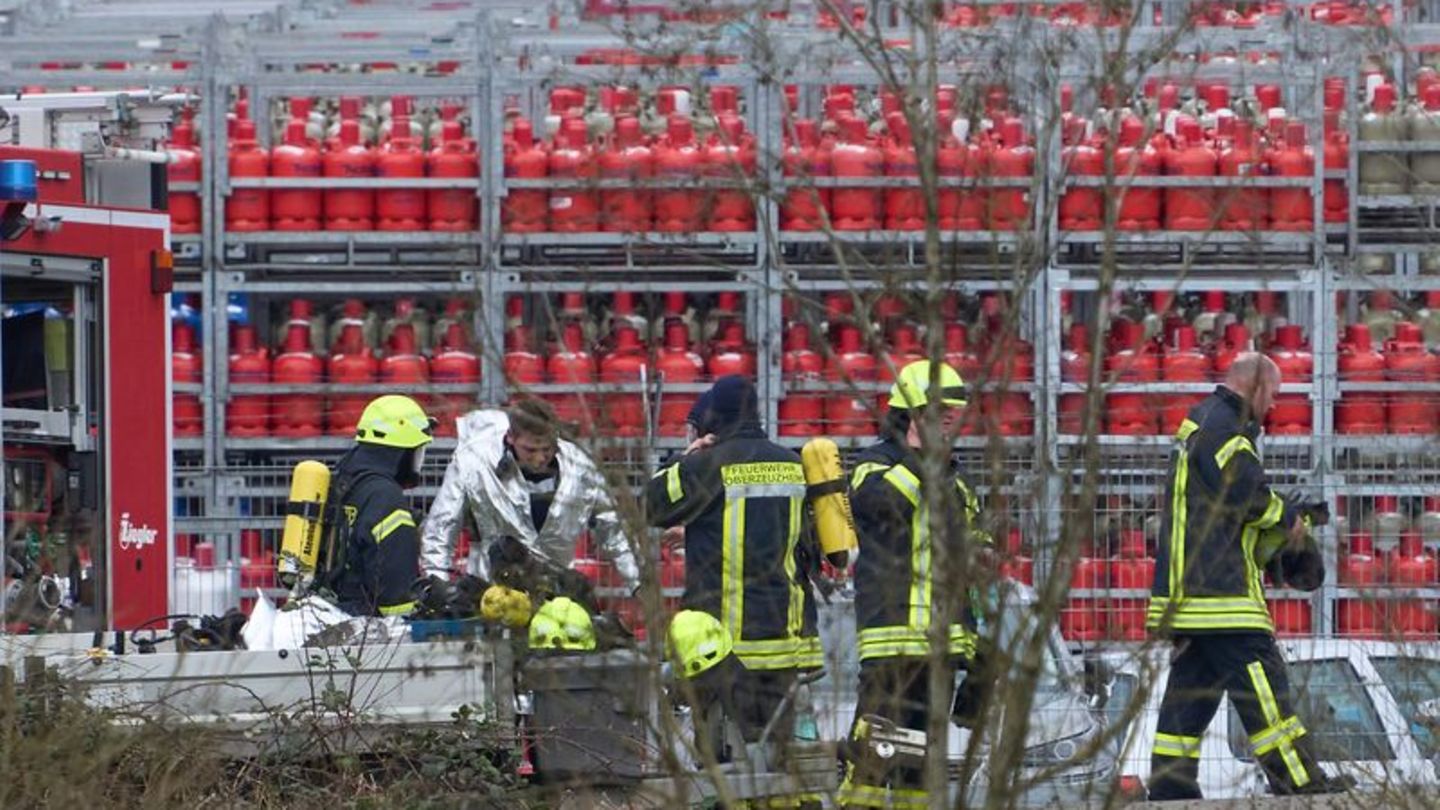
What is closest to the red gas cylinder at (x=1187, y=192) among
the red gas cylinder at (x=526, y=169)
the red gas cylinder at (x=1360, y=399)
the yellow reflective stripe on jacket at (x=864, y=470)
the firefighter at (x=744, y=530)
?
the red gas cylinder at (x=1360, y=399)

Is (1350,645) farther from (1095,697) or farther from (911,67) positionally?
(911,67)

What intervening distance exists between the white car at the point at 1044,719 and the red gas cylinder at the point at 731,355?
4.46 metres

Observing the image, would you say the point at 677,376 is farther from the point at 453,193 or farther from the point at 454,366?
the point at 453,193

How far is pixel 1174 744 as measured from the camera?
30.6ft

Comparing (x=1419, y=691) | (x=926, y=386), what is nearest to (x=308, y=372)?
(x=1419, y=691)

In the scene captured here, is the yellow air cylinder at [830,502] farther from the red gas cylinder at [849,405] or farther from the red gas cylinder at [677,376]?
the red gas cylinder at [677,376]

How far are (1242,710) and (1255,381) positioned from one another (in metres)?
1.12

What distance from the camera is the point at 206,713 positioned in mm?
8062

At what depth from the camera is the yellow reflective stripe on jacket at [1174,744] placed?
9.23 meters

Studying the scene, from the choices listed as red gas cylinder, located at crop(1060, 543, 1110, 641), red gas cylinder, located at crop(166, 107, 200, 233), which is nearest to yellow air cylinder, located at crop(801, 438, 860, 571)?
red gas cylinder, located at crop(1060, 543, 1110, 641)

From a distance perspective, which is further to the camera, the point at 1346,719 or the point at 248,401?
the point at 248,401

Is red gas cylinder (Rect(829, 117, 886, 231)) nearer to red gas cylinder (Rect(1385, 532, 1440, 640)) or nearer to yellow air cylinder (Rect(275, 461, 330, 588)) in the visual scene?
red gas cylinder (Rect(1385, 532, 1440, 640))

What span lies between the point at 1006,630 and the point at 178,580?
6.93 meters

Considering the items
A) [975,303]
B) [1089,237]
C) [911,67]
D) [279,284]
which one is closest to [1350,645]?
[975,303]
